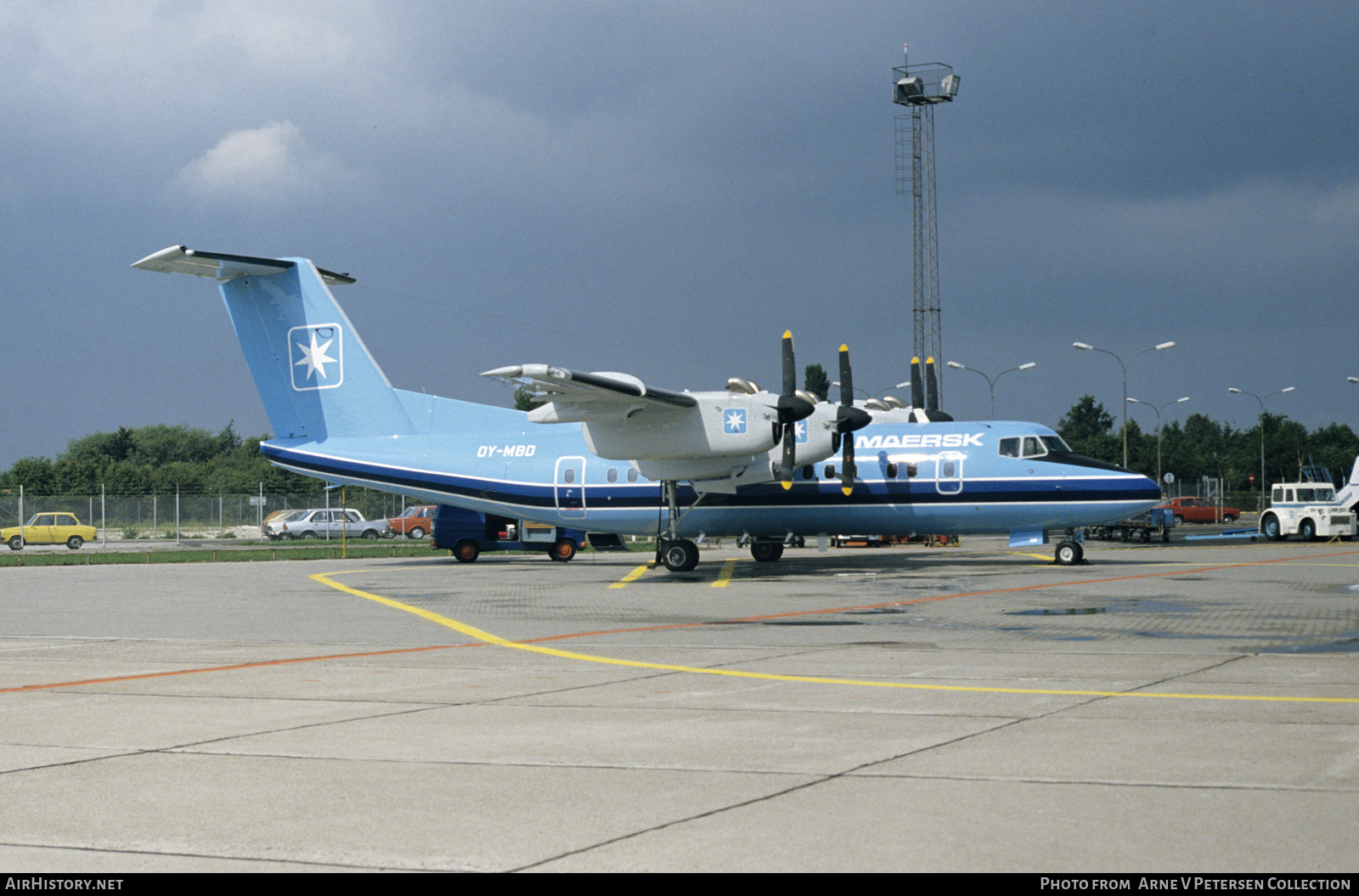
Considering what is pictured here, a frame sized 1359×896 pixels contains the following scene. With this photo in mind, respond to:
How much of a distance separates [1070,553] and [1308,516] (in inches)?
945

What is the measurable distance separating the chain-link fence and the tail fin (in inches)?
933

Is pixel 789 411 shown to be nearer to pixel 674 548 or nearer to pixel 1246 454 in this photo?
pixel 674 548

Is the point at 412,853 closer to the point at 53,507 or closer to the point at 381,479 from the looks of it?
the point at 381,479

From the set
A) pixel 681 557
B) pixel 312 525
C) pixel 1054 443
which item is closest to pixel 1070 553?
pixel 1054 443

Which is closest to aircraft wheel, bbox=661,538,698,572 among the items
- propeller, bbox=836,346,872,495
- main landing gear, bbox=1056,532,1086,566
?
propeller, bbox=836,346,872,495

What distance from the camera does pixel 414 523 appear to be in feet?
207

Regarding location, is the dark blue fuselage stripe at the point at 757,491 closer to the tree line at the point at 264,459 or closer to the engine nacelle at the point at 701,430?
the engine nacelle at the point at 701,430

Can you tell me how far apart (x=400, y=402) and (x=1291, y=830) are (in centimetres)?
2878

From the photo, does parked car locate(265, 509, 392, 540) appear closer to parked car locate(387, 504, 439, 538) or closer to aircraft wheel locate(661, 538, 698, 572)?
parked car locate(387, 504, 439, 538)

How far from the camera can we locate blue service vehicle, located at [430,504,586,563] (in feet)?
118

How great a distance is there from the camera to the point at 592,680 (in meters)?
10.6

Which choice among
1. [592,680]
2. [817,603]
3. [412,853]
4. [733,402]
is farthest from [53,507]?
[412,853]

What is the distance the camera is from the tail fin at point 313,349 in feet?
103

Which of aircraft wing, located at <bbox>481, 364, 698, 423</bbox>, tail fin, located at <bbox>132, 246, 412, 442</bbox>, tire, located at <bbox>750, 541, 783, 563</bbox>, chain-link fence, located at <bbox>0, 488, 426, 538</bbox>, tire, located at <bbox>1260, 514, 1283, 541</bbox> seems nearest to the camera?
aircraft wing, located at <bbox>481, 364, 698, 423</bbox>
